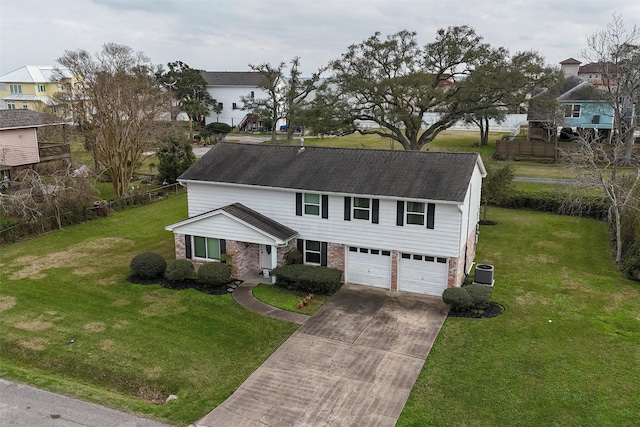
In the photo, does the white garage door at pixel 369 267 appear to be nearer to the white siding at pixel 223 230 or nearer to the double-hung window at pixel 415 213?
the double-hung window at pixel 415 213

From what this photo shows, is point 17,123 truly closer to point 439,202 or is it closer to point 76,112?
point 76,112

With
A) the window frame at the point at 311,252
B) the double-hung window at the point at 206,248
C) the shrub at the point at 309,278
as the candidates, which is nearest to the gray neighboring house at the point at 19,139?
the double-hung window at the point at 206,248

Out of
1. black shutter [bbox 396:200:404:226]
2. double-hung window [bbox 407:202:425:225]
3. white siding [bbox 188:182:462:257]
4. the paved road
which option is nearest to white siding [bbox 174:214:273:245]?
white siding [bbox 188:182:462:257]

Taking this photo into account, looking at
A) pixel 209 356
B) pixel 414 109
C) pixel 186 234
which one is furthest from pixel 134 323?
pixel 414 109

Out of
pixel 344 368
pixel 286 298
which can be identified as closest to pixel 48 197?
pixel 286 298

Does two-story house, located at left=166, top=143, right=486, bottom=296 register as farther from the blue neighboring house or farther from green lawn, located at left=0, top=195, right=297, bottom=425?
the blue neighboring house

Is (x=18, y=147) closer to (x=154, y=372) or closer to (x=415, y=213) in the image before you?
(x=154, y=372)
